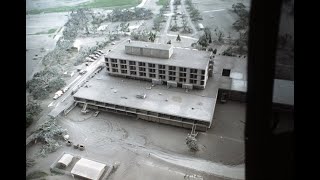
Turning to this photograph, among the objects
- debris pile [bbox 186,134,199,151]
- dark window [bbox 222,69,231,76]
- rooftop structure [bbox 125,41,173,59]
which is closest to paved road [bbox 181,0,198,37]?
dark window [bbox 222,69,231,76]

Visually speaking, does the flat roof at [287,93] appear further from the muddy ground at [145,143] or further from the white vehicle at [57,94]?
the white vehicle at [57,94]

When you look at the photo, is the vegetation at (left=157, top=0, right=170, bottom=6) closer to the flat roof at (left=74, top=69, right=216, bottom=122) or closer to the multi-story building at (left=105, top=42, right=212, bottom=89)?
the multi-story building at (left=105, top=42, right=212, bottom=89)

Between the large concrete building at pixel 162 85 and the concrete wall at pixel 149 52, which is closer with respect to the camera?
the large concrete building at pixel 162 85

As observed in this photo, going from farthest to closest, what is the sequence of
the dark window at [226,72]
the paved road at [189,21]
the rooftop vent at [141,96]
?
the paved road at [189,21]
the dark window at [226,72]
the rooftop vent at [141,96]

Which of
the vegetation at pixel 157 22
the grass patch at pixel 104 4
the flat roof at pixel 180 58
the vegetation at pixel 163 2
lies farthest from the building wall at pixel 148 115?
the vegetation at pixel 163 2

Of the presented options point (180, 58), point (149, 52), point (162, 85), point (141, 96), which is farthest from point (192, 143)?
point (149, 52)

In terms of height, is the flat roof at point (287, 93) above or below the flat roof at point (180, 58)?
above

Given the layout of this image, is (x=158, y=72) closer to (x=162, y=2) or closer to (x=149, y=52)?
(x=149, y=52)
